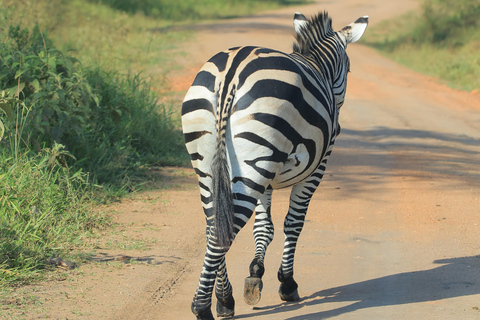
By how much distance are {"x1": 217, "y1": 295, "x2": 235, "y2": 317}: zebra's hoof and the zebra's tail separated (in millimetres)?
640

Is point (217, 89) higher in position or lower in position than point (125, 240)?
higher

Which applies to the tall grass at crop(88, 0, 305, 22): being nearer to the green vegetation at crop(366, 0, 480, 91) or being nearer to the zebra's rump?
the green vegetation at crop(366, 0, 480, 91)

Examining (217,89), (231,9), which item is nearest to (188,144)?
(217,89)

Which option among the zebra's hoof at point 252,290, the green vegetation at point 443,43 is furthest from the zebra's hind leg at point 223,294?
the green vegetation at point 443,43

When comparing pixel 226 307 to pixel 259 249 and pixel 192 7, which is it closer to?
pixel 259 249

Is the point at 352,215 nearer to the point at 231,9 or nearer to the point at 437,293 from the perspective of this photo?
the point at 437,293

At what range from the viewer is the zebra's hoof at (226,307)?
354 centimetres

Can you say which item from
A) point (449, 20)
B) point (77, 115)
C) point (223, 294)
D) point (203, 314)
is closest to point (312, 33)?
point (223, 294)

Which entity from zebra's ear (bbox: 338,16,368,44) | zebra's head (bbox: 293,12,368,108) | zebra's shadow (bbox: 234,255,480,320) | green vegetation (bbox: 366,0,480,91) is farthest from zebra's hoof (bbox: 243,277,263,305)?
green vegetation (bbox: 366,0,480,91)

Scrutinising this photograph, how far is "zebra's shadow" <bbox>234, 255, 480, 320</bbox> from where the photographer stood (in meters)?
3.74

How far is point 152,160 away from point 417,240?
3584 millimetres

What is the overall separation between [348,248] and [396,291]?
0.93 metres

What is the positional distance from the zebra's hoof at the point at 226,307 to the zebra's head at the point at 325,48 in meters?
1.86

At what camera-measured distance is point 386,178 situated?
7.16 metres
